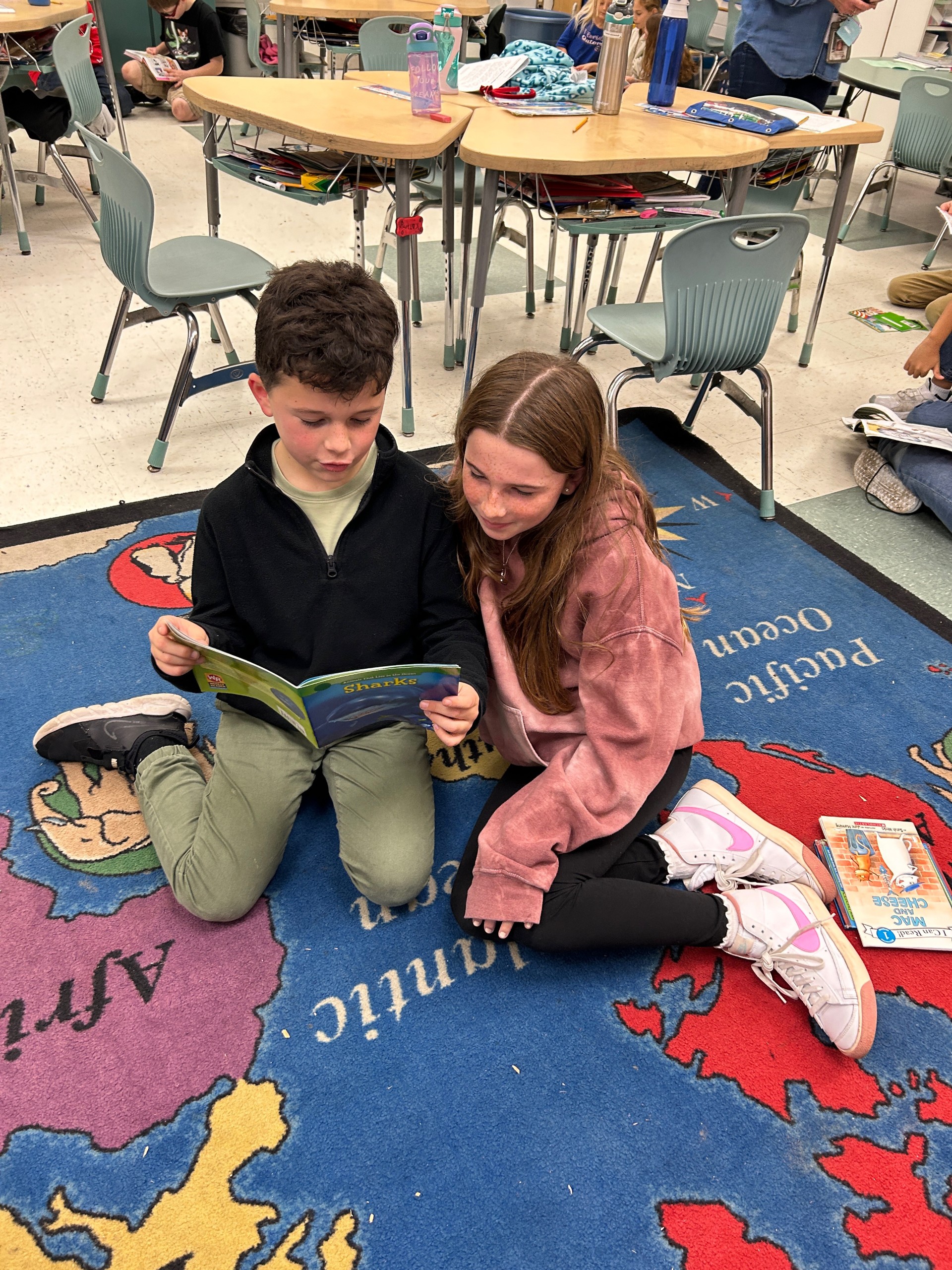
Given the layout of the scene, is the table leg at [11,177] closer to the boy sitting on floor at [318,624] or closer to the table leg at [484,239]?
the table leg at [484,239]

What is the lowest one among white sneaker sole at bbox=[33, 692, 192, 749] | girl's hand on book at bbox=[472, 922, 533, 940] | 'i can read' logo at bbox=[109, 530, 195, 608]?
'i can read' logo at bbox=[109, 530, 195, 608]

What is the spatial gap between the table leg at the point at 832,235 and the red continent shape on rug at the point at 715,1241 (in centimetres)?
271

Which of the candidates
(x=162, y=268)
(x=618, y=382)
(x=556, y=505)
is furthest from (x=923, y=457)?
(x=162, y=268)

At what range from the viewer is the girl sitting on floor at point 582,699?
3.95 feet

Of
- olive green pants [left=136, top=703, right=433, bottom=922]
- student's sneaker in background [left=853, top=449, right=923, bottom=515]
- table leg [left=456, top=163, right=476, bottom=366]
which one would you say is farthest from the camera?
table leg [left=456, top=163, right=476, bottom=366]

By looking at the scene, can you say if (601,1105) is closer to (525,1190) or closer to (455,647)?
(525,1190)

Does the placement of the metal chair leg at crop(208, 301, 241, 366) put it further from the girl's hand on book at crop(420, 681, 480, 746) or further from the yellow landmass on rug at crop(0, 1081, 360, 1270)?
the yellow landmass on rug at crop(0, 1081, 360, 1270)

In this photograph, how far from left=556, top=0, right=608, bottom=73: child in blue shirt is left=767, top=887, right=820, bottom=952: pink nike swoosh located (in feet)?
9.98

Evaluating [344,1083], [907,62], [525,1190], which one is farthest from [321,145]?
[907,62]

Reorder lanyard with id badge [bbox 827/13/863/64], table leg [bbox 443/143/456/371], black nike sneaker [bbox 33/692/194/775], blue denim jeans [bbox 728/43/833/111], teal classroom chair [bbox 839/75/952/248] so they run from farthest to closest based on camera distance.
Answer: teal classroom chair [bbox 839/75/952/248] < blue denim jeans [bbox 728/43/833/111] < lanyard with id badge [bbox 827/13/863/64] < table leg [bbox 443/143/456/371] < black nike sneaker [bbox 33/692/194/775]

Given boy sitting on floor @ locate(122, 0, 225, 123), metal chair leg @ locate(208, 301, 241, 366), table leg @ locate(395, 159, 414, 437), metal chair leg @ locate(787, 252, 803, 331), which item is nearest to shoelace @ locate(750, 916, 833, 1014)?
table leg @ locate(395, 159, 414, 437)

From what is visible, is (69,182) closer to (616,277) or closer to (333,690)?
(616,277)

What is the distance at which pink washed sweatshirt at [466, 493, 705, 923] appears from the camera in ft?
4.13

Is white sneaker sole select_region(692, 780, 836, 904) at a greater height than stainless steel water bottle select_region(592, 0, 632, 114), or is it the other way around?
stainless steel water bottle select_region(592, 0, 632, 114)
